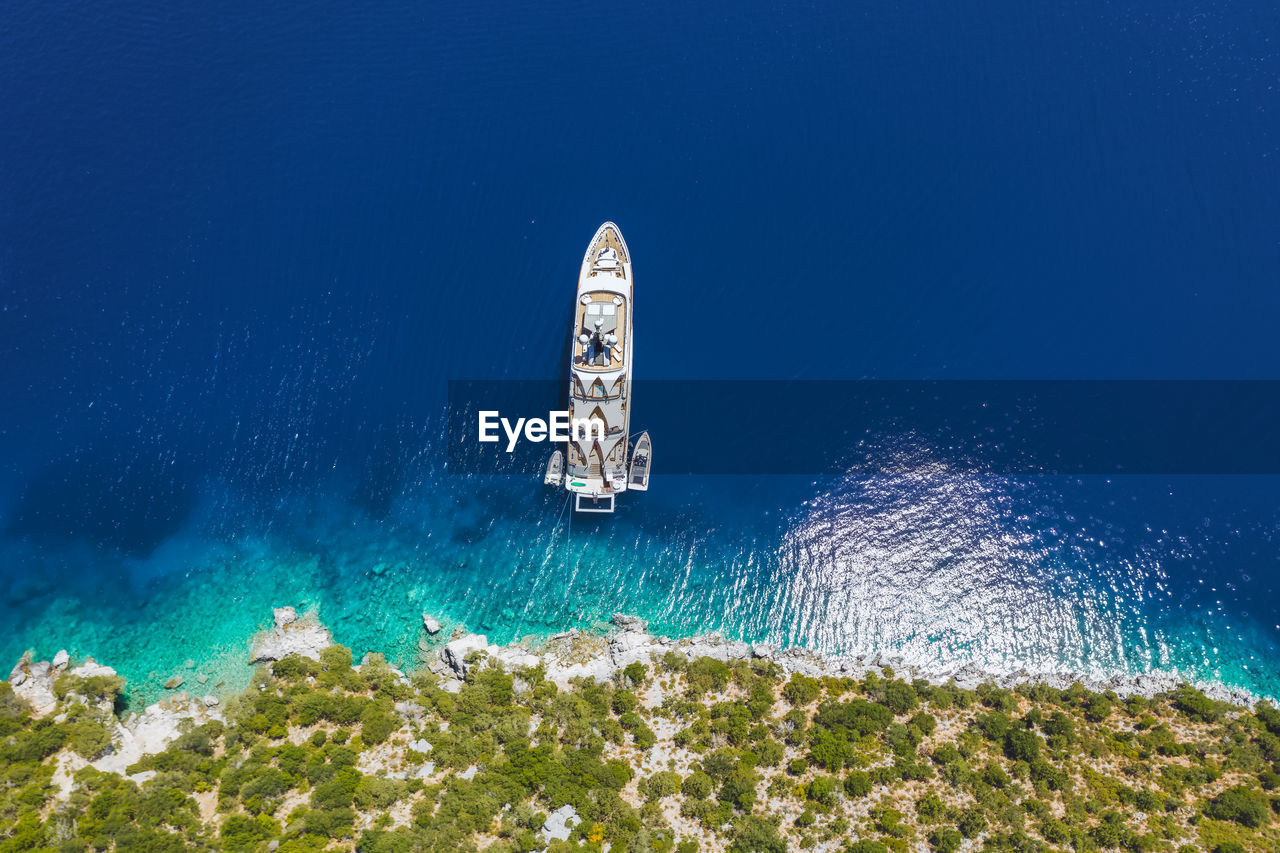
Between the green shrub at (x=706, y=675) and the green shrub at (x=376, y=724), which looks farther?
the green shrub at (x=706, y=675)

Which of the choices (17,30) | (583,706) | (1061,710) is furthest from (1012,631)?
(17,30)

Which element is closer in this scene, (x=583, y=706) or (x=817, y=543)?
(x=583, y=706)

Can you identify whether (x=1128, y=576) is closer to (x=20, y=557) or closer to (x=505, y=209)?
(x=505, y=209)

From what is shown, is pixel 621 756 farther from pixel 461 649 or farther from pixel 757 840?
pixel 461 649

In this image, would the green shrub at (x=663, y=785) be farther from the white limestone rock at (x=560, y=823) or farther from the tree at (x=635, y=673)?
the tree at (x=635, y=673)

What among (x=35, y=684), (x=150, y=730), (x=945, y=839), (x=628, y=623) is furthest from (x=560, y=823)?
(x=35, y=684)

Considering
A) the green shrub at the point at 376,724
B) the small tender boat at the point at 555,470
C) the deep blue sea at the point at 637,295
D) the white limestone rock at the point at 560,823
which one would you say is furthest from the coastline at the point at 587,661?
the small tender boat at the point at 555,470
